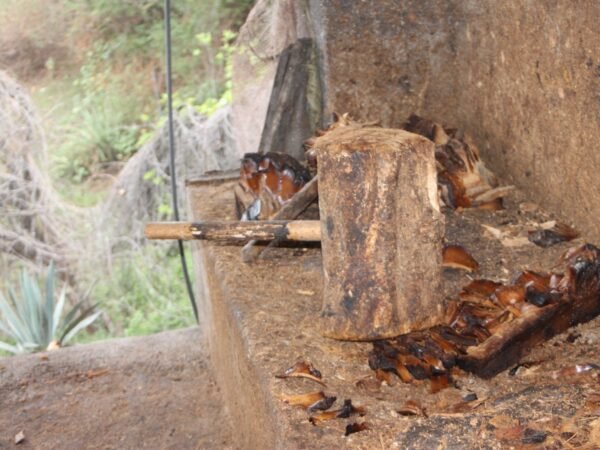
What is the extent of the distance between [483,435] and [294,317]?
786mm

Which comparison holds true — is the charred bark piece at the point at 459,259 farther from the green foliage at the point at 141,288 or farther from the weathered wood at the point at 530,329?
the green foliage at the point at 141,288

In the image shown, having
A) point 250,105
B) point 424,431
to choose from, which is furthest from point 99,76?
point 424,431

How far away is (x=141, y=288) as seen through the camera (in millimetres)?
8008

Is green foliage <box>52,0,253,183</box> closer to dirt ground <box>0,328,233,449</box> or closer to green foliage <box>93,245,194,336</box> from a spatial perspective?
green foliage <box>93,245,194,336</box>

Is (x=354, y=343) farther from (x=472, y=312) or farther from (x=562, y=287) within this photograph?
(x=562, y=287)

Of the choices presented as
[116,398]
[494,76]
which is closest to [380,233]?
[494,76]

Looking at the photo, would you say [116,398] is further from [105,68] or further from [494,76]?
[105,68]

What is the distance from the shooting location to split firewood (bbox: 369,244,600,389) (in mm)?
1997

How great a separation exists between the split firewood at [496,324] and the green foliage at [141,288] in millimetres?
5765

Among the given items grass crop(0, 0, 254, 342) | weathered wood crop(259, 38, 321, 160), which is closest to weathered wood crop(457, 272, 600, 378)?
weathered wood crop(259, 38, 321, 160)

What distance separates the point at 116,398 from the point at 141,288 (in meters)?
4.62

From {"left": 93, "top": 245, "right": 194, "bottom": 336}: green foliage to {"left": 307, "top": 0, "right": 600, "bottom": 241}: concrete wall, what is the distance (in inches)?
176

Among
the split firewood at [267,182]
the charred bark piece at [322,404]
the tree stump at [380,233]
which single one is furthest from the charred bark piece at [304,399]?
the split firewood at [267,182]

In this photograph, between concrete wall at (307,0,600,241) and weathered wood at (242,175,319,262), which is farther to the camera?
weathered wood at (242,175,319,262)
